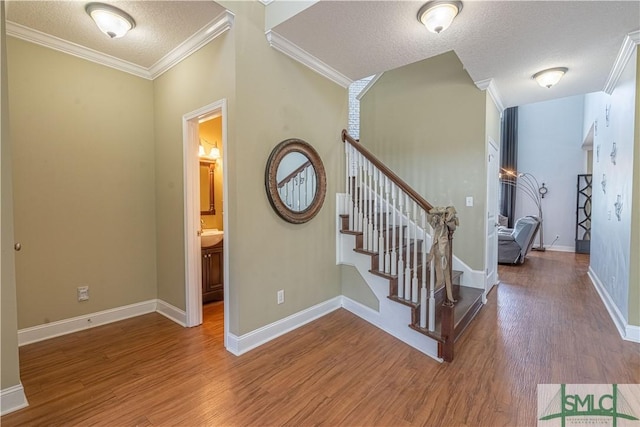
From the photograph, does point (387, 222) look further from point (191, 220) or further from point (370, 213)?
point (191, 220)

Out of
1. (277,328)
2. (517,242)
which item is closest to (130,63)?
(277,328)

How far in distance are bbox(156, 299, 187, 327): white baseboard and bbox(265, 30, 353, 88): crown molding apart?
2642mm

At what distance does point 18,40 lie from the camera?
241cm

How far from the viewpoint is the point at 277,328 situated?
2660 millimetres

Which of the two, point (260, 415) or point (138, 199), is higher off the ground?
point (138, 199)

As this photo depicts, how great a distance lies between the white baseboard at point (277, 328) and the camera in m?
2.39

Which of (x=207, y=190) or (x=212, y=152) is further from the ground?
(x=212, y=152)

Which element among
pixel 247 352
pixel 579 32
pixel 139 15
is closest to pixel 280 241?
pixel 247 352

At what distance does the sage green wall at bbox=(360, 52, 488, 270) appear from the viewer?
3.74 meters

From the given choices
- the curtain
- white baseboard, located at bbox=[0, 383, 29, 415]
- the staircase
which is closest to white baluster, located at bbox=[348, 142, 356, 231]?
the staircase

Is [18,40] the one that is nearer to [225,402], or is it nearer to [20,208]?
[20,208]

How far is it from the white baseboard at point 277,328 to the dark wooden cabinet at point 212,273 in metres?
1.16

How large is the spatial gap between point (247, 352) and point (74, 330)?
1724 mm

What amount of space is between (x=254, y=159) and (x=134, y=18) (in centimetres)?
137
